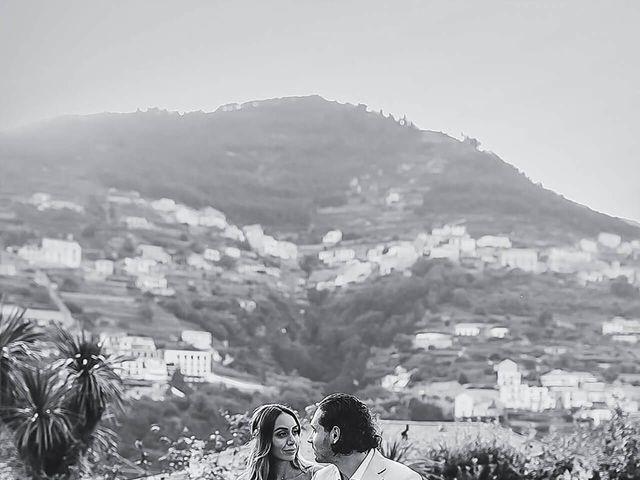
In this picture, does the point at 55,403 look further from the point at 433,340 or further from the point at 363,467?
the point at 433,340

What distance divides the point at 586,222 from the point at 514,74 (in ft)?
12.0

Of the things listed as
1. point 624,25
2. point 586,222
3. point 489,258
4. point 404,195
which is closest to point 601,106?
point 624,25

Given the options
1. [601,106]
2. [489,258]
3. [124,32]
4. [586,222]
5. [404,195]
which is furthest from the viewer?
[404,195]

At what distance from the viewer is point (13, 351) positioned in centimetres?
763

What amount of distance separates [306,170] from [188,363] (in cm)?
659

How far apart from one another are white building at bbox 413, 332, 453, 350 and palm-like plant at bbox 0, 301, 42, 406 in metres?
11.8

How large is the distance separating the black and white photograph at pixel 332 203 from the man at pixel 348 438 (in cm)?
1094

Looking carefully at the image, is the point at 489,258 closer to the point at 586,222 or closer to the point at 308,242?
the point at 586,222

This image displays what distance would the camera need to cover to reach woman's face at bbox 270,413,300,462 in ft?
11.9

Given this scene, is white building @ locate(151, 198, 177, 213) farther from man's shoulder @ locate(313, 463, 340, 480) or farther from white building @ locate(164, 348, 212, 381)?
man's shoulder @ locate(313, 463, 340, 480)

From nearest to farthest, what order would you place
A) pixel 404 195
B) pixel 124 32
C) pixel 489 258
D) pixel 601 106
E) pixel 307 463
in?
pixel 307 463, pixel 124 32, pixel 601 106, pixel 489 258, pixel 404 195

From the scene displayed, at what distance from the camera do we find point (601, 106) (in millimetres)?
16906

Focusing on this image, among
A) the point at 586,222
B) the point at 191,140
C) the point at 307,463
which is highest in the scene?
the point at 191,140

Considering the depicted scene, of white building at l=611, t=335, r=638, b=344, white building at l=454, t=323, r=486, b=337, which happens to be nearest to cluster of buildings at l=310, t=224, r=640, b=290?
white building at l=454, t=323, r=486, b=337
